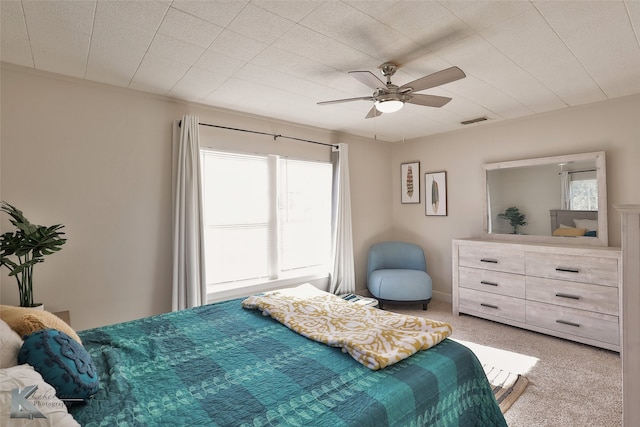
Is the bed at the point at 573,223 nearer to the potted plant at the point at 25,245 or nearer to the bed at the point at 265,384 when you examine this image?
the bed at the point at 265,384

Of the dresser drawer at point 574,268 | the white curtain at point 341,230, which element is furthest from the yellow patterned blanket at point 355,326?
Answer: the dresser drawer at point 574,268

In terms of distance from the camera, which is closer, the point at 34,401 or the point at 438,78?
the point at 34,401

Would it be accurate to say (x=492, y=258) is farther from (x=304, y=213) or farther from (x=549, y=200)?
(x=304, y=213)

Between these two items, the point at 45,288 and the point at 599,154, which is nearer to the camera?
the point at 45,288

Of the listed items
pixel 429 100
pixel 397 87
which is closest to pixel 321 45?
pixel 397 87

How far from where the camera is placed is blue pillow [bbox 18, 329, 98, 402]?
1.19m

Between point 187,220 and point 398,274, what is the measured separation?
2699 mm

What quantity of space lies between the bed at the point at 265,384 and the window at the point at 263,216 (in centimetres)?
163

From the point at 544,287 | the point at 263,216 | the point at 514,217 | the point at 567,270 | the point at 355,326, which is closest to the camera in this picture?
the point at 355,326

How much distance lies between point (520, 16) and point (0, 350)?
116 inches

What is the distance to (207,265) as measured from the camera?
3.40 meters

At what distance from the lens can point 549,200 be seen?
3.67 m

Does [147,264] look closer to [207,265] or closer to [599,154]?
[207,265]

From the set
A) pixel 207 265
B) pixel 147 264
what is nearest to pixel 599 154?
pixel 207 265
